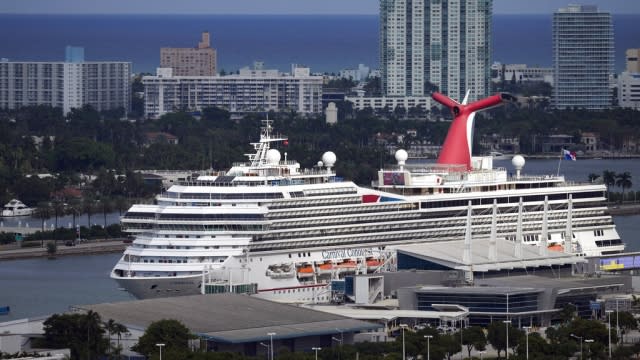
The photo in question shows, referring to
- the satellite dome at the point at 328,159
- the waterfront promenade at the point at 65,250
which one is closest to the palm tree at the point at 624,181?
the waterfront promenade at the point at 65,250

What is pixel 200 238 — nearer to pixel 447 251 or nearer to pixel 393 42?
pixel 447 251

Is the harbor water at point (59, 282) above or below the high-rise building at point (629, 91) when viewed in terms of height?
below

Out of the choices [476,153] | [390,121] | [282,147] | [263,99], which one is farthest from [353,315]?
[263,99]

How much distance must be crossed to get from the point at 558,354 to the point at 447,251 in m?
7.78

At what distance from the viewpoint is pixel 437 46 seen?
118 meters

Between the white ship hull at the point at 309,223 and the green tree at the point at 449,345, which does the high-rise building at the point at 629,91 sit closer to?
the white ship hull at the point at 309,223

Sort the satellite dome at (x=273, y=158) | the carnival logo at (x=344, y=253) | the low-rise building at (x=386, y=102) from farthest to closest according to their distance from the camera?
the low-rise building at (x=386, y=102) → the satellite dome at (x=273, y=158) → the carnival logo at (x=344, y=253)

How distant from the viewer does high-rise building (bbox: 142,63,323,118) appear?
115500 mm

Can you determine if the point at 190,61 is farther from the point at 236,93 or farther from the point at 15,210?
the point at 15,210

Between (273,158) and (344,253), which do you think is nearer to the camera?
(344,253)

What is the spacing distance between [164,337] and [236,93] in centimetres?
7966

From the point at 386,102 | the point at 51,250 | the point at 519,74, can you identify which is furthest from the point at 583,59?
the point at 51,250

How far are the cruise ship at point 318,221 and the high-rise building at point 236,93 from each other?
215ft

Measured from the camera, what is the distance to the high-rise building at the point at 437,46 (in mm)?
117375
